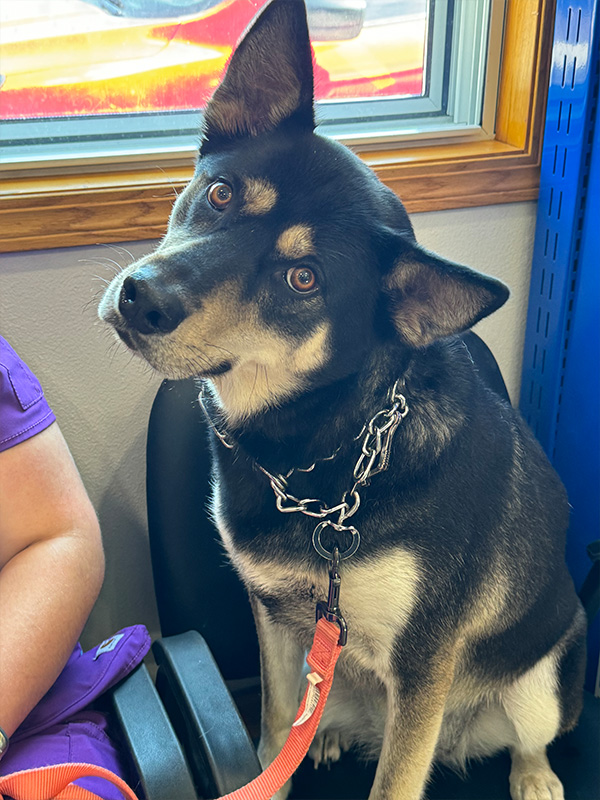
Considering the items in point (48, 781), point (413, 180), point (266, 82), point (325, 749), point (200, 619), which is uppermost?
point (266, 82)

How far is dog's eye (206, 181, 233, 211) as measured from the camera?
2.62 feet

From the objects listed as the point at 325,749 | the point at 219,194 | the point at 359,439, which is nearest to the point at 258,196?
the point at 219,194

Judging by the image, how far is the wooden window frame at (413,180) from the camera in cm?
114

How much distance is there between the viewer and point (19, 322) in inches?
48.1

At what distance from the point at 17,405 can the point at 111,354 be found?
40 cm

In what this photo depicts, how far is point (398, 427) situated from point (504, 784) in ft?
1.94

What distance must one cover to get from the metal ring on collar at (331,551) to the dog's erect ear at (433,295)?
0.79ft

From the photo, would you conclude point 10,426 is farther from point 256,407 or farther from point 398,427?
point 398,427

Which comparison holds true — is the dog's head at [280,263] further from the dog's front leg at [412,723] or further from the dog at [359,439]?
the dog's front leg at [412,723]

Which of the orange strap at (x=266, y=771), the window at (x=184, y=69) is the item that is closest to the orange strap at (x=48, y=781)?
the orange strap at (x=266, y=771)

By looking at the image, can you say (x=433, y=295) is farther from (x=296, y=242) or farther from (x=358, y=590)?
(x=358, y=590)

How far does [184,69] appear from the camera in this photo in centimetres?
130

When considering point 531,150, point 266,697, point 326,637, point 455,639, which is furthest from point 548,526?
point 531,150

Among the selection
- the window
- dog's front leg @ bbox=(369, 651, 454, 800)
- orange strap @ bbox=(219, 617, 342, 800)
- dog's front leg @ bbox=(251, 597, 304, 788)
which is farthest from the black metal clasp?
the window
